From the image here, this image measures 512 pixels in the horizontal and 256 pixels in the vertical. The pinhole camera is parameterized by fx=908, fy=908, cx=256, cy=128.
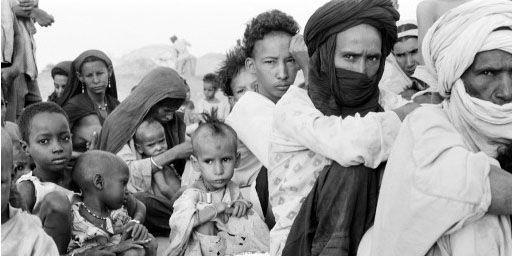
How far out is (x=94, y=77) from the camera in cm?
843

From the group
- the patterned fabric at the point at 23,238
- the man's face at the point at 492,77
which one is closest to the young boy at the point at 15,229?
the patterned fabric at the point at 23,238

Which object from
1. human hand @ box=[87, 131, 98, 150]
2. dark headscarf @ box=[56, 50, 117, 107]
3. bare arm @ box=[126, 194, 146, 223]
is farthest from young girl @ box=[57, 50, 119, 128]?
bare arm @ box=[126, 194, 146, 223]

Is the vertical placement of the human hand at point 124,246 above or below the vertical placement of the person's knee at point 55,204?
below

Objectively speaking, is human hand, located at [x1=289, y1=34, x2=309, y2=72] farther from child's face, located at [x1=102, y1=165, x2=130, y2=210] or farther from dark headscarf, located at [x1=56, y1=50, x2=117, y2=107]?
dark headscarf, located at [x1=56, y1=50, x2=117, y2=107]

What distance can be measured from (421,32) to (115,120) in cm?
266

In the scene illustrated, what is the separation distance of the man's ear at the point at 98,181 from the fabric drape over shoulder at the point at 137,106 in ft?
5.13

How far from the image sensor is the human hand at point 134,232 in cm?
542

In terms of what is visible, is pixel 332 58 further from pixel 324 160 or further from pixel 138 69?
pixel 138 69

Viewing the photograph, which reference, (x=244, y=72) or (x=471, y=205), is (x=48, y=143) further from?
(x=471, y=205)

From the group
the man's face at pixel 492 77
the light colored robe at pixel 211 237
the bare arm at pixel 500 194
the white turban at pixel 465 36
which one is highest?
the white turban at pixel 465 36

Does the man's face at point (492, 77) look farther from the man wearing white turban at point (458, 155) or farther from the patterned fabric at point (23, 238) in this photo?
the patterned fabric at point (23, 238)

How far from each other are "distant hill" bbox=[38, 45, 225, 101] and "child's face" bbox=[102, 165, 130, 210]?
1684 cm

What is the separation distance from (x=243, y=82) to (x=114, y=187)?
152 cm

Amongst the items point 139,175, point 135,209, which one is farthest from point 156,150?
point 135,209
